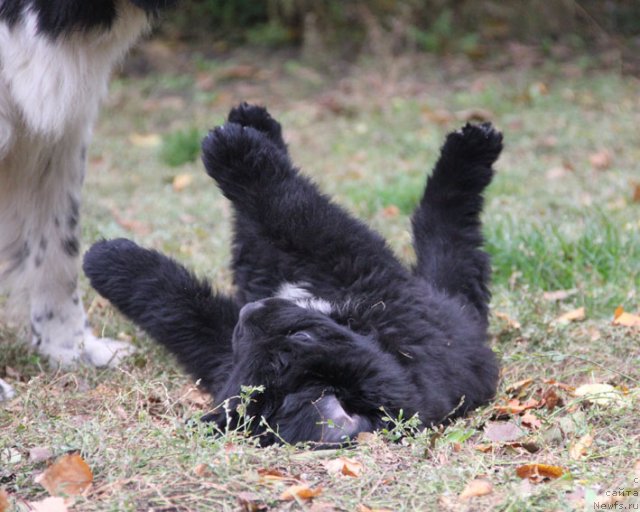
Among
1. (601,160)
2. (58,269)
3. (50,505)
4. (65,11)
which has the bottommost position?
(58,269)

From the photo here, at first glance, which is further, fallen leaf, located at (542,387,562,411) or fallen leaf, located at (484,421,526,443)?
fallen leaf, located at (542,387,562,411)

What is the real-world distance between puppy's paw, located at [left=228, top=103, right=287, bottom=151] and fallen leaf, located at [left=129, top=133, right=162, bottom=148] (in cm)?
432

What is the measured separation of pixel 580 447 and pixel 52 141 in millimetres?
2114

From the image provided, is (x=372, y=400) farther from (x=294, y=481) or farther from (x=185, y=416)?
(x=185, y=416)

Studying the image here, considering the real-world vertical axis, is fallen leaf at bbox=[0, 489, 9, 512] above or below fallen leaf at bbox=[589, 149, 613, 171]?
above

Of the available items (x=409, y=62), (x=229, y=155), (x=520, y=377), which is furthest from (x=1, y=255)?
(x=409, y=62)

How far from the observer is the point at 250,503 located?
2.22 metres

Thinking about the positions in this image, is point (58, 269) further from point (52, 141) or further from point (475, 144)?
point (475, 144)

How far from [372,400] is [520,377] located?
91cm

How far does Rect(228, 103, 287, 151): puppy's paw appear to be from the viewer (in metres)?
3.56

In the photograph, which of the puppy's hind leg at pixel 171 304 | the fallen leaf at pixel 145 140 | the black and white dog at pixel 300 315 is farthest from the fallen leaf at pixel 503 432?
the fallen leaf at pixel 145 140

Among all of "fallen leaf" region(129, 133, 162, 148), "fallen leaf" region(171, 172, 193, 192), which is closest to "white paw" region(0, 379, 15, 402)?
"fallen leaf" region(171, 172, 193, 192)

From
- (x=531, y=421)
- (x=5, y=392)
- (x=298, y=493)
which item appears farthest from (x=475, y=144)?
(x=5, y=392)

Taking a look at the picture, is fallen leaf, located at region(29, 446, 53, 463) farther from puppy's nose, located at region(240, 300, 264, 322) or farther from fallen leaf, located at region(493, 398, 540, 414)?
fallen leaf, located at region(493, 398, 540, 414)
